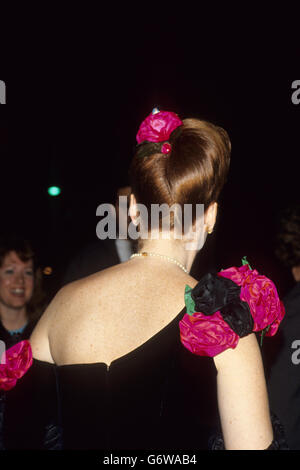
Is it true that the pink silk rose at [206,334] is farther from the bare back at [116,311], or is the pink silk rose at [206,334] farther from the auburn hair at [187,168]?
the auburn hair at [187,168]

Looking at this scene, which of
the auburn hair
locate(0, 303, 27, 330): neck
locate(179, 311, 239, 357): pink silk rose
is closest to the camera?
locate(179, 311, 239, 357): pink silk rose

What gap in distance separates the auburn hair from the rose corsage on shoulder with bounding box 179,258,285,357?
237mm

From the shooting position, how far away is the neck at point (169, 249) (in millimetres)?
1384

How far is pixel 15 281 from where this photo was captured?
3555mm

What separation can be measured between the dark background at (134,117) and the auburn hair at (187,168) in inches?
122

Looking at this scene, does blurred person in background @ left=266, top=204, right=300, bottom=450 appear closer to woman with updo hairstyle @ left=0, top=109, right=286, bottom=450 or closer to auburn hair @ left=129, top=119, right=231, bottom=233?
woman with updo hairstyle @ left=0, top=109, right=286, bottom=450

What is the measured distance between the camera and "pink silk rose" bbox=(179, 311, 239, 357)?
1167 millimetres

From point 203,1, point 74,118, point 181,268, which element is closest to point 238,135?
point 203,1

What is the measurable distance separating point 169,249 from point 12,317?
2.46 metres

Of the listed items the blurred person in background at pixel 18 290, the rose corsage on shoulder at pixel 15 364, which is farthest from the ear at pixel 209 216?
the blurred person in background at pixel 18 290

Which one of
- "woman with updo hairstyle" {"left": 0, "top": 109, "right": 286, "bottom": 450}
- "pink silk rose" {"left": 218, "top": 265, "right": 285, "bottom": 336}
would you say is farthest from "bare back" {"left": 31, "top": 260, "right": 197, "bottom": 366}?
"pink silk rose" {"left": 218, "top": 265, "right": 285, "bottom": 336}

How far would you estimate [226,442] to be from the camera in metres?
1.18

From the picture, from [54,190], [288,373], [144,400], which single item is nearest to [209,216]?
[144,400]

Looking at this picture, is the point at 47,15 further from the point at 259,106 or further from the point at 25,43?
the point at 259,106
